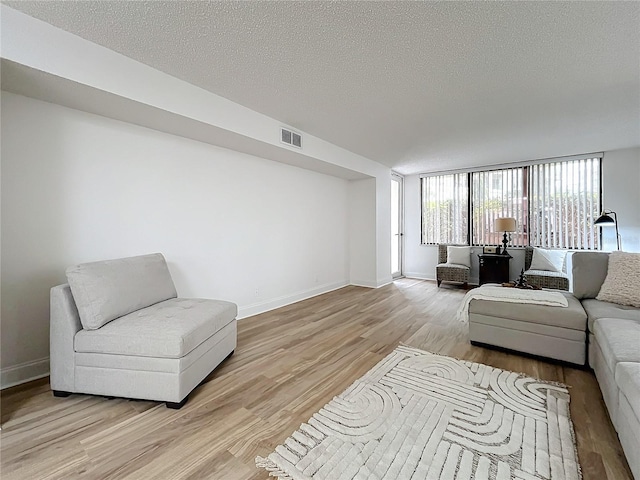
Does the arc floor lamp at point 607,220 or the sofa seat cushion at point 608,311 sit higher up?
the arc floor lamp at point 607,220

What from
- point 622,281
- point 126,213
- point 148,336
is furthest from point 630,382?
point 126,213

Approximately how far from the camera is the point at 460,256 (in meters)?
5.82

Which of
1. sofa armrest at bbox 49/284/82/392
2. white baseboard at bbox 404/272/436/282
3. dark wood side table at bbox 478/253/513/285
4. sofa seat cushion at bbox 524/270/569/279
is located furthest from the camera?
white baseboard at bbox 404/272/436/282

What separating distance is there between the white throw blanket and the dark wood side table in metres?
2.69

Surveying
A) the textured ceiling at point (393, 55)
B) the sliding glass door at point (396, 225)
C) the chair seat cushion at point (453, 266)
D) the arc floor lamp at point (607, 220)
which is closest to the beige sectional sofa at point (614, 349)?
the textured ceiling at point (393, 55)

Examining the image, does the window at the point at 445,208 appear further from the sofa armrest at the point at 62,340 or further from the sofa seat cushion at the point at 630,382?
the sofa armrest at the point at 62,340

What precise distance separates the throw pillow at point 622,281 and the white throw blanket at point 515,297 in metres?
0.34

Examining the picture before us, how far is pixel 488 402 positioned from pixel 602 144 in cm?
506

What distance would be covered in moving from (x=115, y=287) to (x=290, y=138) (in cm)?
255

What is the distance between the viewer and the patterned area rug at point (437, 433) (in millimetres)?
1332

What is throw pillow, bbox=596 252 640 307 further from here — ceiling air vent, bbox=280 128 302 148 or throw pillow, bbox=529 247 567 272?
ceiling air vent, bbox=280 128 302 148

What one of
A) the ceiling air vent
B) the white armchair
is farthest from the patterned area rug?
the ceiling air vent

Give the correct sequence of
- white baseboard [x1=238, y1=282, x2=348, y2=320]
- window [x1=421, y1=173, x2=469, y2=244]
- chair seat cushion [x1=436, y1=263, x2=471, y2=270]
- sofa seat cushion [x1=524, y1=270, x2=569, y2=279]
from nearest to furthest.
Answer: white baseboard [x1=238, y1=282, x2=348, y2=320] < sofa seat cushion [x1=524, y1=270, x2=569, y2=279] < chair seat cushion [x1=436, y1=263, x2=471, y2=270] < window [x1=421, y1=173, x2=469, y2=244]

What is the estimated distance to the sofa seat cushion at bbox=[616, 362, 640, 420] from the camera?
4.05 feet
